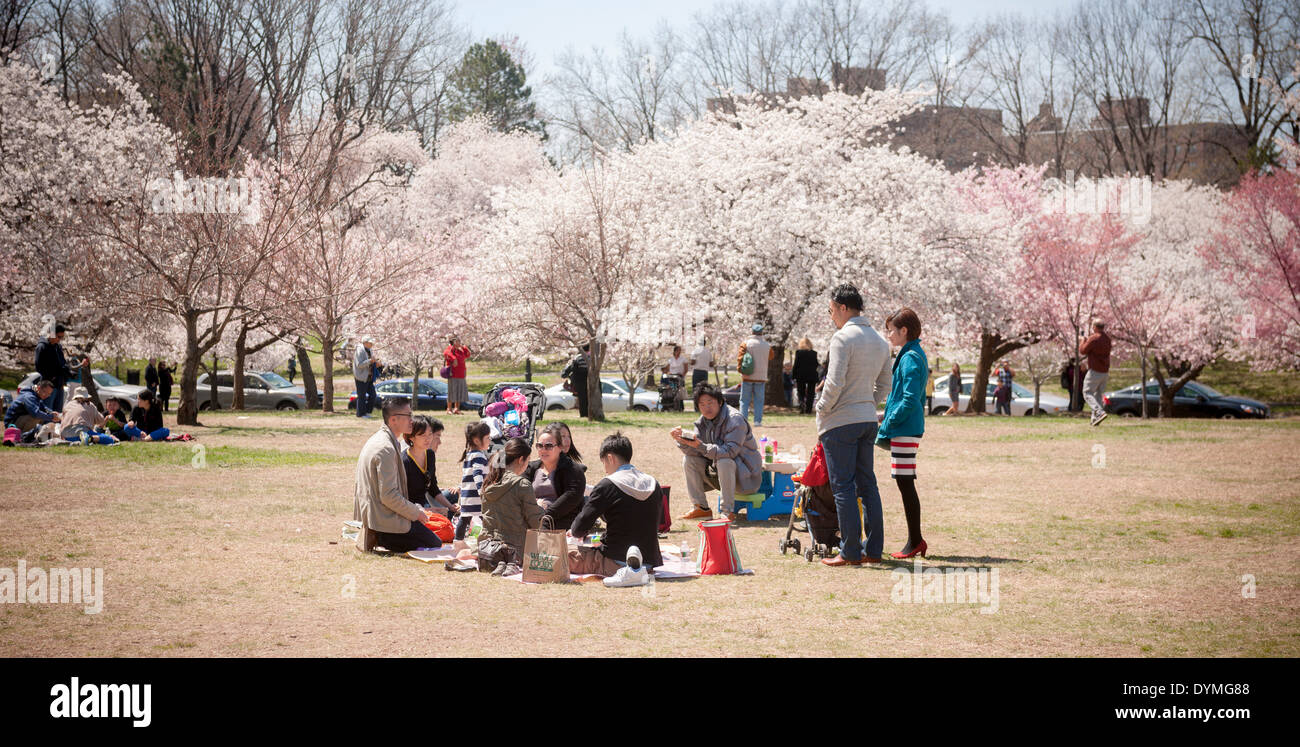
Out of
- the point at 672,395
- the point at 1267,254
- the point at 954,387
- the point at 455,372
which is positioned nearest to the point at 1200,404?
the point at 1267,254

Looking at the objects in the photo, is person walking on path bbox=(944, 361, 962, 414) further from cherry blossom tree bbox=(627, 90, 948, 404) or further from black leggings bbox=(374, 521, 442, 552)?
black leggings bbox=(374, 521, 442, 552)

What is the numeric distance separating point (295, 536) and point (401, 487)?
1.29 meters

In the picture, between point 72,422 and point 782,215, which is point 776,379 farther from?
point 72,422

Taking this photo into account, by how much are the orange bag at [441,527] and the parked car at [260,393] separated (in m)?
26.7

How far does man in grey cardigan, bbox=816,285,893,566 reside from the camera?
315 inches

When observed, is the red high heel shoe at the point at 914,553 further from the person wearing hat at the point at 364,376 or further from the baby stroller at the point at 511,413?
the person wearing hat at the point at 364,376

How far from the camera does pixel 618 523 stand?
26.1ft

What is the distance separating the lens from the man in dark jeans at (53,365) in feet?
56.6

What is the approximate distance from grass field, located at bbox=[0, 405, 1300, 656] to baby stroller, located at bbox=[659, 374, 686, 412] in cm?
1695

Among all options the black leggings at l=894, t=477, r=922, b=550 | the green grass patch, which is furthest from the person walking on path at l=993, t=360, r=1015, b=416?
the black leggings at l=894, t=477, r=922, b=550

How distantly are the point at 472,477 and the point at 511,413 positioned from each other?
2.92 metres

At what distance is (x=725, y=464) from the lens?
1028cm

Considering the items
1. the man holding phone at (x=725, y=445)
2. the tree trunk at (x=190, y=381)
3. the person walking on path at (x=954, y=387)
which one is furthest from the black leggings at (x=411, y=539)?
the person walking on path at (x=954, y=387)
